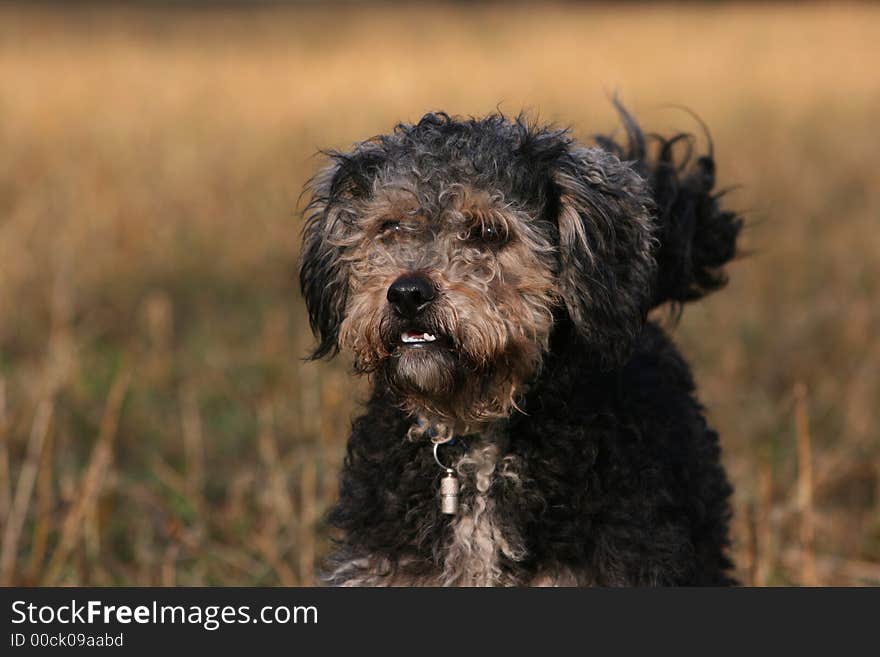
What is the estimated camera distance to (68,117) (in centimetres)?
1439

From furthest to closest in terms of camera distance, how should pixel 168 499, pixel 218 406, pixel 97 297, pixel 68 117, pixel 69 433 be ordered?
pixel 68 117 < pixel 97 297 < pixel 218 406 < pixel 69 433 < pixel 168 499

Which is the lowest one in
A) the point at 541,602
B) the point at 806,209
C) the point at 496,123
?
the point at 541,602

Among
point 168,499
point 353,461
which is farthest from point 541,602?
point 168,499

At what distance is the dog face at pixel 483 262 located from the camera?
3.64 meters

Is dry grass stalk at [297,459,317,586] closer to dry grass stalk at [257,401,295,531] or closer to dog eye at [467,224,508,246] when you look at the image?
dry grass stalk at [257,401,295,531]

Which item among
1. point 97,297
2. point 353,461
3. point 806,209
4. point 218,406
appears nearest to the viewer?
point 353,461

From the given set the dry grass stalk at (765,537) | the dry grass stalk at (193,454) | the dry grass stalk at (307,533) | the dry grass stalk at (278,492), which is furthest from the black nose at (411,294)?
the dry grass stalk at (193,454)

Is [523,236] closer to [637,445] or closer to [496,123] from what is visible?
[496,123]

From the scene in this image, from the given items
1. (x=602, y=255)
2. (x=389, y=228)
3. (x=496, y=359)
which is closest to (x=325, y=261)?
(x=389, y=228)

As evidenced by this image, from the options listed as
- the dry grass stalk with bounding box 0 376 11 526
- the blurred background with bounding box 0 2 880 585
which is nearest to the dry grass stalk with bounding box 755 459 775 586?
the blurred background with bounding box 0 2 880 585

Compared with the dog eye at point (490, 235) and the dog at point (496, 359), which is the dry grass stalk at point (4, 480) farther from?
the dog eye at point (490, 235)

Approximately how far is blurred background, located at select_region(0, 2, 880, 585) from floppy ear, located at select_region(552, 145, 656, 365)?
1298 millimetres

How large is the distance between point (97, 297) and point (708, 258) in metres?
5.74

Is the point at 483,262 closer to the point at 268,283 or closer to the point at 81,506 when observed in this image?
the point at 81,506
